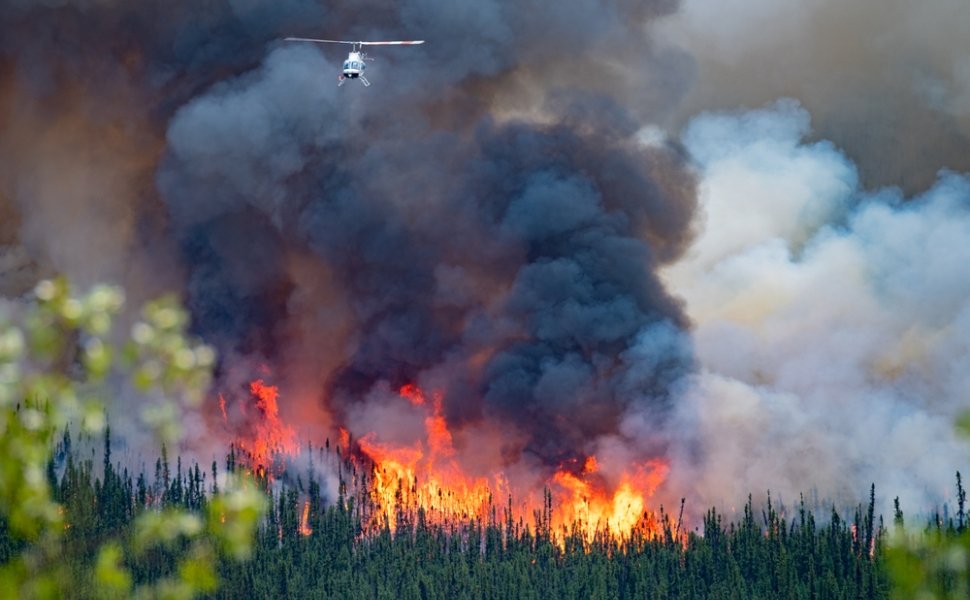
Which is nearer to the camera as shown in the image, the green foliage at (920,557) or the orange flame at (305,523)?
the green foliage at (920,557)

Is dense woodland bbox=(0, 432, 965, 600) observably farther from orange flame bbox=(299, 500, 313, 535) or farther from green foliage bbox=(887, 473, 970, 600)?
green foliage bbox=(887, 473, 970, 600)

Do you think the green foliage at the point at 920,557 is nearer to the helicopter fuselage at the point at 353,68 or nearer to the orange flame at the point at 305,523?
the helicopter fuselage at the point at 353,68

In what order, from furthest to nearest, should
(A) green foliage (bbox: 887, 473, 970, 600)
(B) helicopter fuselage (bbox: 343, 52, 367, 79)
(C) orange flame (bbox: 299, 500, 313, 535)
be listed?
(C) orange flame (bbox: 299, 500, 313, 535)
(B) helicopter fuselage (bbox: 343, 52, 367, 79)
(A) green foliage (bbox: 887, 473, 970, 600)

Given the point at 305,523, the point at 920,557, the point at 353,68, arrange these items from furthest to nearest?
the point at 305,523, the point at 353,68, the point at 920,557

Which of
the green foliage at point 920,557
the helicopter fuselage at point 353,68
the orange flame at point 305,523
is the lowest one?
the green foliage at point 920,557

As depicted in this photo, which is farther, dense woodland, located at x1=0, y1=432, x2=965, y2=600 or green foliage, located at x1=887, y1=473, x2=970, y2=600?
dense woodland, located at x1=0, y1=432, x2=965, y2=600

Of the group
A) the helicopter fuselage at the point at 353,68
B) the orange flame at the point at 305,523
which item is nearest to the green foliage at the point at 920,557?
the helicopter fuselage at the point at 353,68

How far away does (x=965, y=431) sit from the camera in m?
12.5

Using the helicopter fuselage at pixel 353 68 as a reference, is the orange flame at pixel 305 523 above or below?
below

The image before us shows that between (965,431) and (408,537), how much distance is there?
121297 millimetres

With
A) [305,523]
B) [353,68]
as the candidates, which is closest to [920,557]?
[353,68]

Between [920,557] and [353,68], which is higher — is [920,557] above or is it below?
below

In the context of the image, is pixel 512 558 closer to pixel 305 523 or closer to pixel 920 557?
pixel 305 523

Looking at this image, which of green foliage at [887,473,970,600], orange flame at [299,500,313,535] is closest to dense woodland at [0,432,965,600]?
orange flame at [299,500,313,535]
